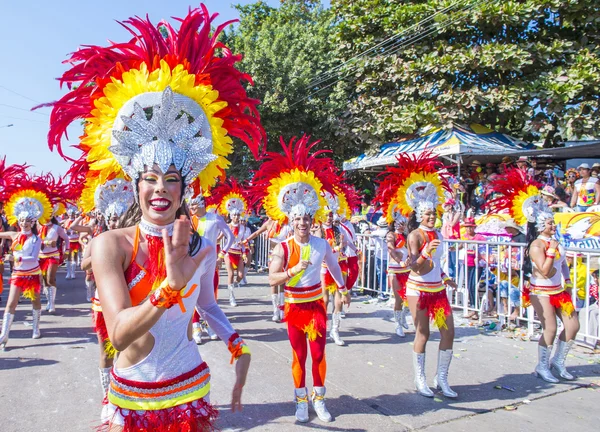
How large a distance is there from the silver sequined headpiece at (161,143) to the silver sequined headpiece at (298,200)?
2684 millimetres

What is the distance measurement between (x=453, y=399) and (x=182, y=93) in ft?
13.8

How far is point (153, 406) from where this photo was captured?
6.42 ft

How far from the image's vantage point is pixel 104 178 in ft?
7.64

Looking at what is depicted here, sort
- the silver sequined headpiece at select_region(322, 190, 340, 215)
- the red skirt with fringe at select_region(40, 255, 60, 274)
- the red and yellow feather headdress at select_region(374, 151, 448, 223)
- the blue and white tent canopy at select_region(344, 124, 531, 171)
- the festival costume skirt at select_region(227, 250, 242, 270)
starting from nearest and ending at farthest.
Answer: the red and yellow feather headdress at select_region(374, 151, 448, 223) → the silver sequined headpiece at select_region(322, 190, 340, 215) → the red skirt with fringe at select_region(40, 255, 60, 274) → the festival costume skirt at select_region(227, 250, 242, 270) → the blue and white tent canopy at select_region(344, 124, 531, 171)

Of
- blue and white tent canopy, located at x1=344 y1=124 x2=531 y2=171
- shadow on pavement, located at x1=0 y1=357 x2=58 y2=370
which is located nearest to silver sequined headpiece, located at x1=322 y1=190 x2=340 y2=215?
blue and white tent canopy, located at x1=344 y1=124 x2=531 y2=171

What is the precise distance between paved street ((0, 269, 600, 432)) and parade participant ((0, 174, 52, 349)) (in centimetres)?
49

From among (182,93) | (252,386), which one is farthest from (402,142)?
(182,93)

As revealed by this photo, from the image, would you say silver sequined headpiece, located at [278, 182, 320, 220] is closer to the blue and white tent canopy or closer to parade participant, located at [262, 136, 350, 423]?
parade participant, located at [262, 136, 350, 423]

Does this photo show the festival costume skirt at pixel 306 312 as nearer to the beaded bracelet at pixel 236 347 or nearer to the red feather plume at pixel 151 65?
the beaded bracelet at pixel 236 347

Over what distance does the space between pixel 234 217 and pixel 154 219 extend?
910 centimetres

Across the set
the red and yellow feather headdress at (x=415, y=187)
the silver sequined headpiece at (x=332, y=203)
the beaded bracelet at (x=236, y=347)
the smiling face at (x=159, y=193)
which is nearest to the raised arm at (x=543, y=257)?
the red and yellow feather headdress at (x=415, y=187)

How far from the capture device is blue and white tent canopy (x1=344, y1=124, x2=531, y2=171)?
11633 millimetres

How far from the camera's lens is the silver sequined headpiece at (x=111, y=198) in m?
5.25

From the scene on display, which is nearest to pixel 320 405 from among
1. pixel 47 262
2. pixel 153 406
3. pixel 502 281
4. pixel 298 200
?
pixel 298 200
